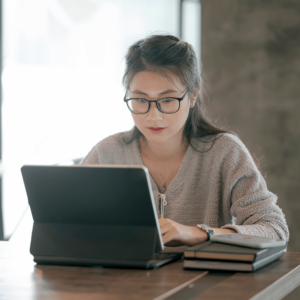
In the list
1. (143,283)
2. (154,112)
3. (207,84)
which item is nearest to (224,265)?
(143,283)

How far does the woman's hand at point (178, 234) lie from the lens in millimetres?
1120

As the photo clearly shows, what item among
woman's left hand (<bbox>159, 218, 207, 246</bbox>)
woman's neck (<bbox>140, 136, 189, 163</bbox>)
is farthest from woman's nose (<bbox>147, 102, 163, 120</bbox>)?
woman's left hand (<bbox>159, 218, 207, 246</bbox>)

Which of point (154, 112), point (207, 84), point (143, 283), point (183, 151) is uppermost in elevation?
point (207, 84)

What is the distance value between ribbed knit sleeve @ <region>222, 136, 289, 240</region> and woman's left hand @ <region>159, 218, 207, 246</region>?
5.2 inches

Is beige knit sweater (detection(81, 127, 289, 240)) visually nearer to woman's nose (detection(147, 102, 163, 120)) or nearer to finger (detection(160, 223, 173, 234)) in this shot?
woman's nose (detection(147, 102, 163, 120))

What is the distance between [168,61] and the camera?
159 cm

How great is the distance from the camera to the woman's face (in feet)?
5.01

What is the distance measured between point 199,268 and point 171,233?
0.58 feet

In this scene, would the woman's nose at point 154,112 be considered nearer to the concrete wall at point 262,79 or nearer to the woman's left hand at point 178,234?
the woman's left hand at point 178,234

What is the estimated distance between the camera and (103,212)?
1016mm

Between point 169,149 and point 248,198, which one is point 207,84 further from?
point 248,198

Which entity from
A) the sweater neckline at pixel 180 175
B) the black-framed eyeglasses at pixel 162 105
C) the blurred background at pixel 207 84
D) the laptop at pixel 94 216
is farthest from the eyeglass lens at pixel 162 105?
the blurred background at pixel 207 84

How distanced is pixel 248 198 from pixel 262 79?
1665mm

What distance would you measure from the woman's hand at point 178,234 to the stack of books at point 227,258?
0.13 metres
